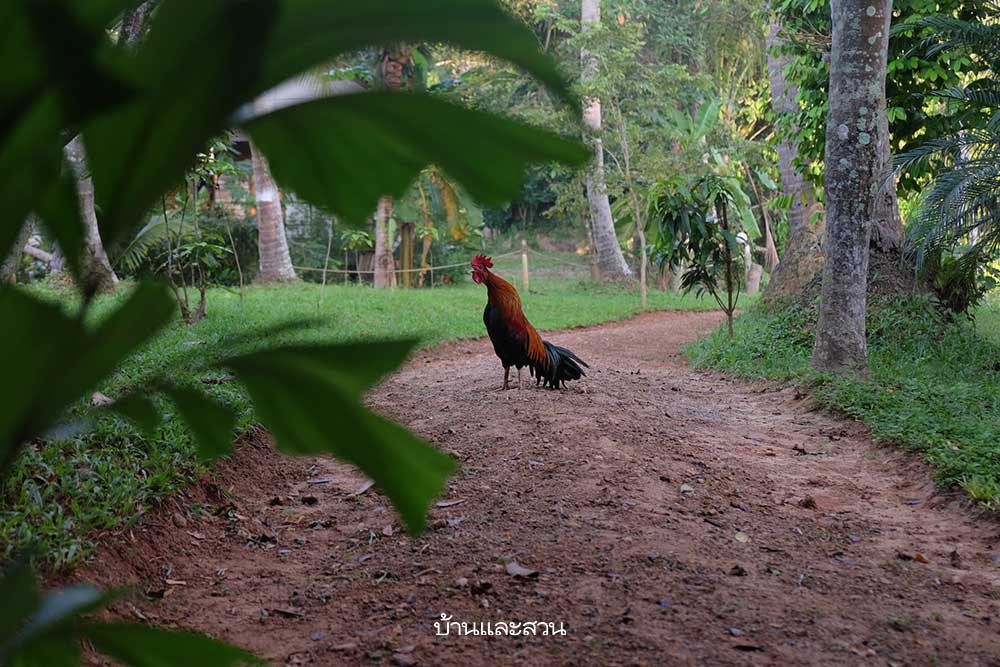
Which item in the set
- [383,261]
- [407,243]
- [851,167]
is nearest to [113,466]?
[851,167]

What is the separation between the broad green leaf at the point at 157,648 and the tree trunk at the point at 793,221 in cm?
975

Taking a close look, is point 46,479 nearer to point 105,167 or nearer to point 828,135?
point 105,167

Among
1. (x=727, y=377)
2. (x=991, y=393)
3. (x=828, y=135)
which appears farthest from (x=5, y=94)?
(x=727, y=377)

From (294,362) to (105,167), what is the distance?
16 cm

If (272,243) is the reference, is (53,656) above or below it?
below

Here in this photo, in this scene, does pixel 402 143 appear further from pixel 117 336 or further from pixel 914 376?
pixel 914 376

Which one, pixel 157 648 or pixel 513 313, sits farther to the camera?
pixel 513 313

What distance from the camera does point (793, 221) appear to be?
10.6m

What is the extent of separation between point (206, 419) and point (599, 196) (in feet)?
59.3

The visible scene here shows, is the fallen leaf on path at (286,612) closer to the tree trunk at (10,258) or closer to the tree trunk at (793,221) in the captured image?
the tree trunk at (10,258)

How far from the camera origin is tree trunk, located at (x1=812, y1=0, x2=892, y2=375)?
20.7 feet

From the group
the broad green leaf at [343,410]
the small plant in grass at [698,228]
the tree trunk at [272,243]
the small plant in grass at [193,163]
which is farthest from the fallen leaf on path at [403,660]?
the tree trunk at [272,243]

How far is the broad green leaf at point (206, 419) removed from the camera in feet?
1.91

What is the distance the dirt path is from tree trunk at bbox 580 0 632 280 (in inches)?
475
